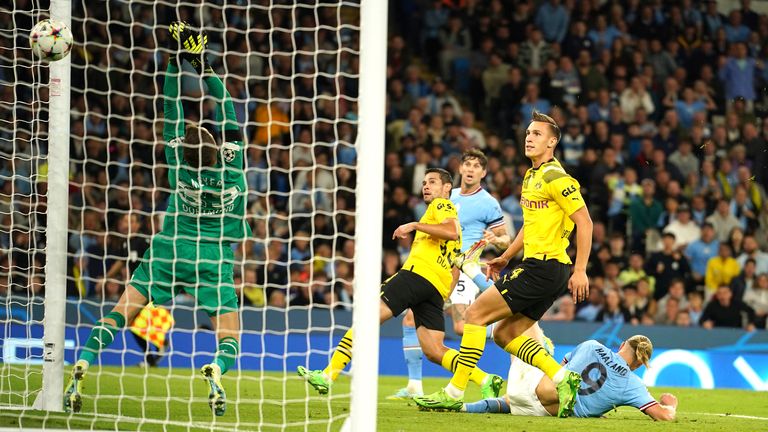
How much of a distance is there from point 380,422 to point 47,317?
2.21 m

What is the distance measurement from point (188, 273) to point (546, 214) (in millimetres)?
2404

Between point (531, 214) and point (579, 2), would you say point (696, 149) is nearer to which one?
point (579, 2)

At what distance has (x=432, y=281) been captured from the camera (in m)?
8.07

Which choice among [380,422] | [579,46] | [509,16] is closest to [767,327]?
[579,46]

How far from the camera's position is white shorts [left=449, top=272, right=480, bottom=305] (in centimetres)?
982

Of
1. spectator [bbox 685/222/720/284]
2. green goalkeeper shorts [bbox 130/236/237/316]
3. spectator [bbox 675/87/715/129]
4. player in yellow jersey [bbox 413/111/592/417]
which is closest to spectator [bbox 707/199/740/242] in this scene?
spectator [bbox 685/222/720/284]

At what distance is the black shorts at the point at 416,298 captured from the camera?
26.0 ft

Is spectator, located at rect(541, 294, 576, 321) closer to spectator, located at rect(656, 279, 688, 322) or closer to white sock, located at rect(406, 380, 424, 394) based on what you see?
spectator, located at rect(656, 279, 688, 322)

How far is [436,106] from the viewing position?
51.9ft

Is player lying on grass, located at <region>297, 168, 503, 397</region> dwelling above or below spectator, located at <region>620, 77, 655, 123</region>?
below

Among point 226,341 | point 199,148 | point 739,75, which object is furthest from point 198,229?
point 739,75

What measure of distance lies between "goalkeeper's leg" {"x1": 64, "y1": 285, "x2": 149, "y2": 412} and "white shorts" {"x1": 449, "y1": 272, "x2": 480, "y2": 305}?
3422 millimetres

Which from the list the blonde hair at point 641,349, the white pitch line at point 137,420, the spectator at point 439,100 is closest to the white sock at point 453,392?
the blonde hair at point 641,349

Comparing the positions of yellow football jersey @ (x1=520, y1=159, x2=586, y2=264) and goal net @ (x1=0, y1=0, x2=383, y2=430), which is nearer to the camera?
yellow football jersey @ (x1=520, y1=159, x2=586, y2=264)
